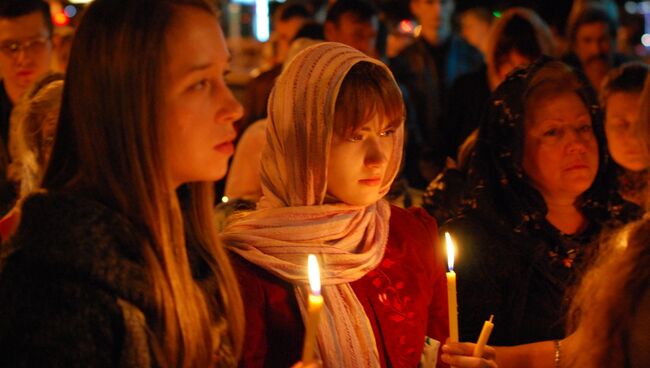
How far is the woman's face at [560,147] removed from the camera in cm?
294

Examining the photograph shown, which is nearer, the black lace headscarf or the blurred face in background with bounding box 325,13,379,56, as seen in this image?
the black lace headscarf

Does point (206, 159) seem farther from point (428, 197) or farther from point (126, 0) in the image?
point (428, 197)

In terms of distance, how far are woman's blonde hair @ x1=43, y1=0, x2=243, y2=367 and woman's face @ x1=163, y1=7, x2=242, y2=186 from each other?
0.02 metres

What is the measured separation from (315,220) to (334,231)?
6 cm

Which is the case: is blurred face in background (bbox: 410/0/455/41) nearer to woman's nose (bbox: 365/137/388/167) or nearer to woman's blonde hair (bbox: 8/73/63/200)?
woman's blonde hair (bbox: 8/73/63/200)

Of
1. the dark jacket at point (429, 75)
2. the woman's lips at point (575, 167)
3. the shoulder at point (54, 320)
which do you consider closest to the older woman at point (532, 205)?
the woman's lips at point (575, 167)

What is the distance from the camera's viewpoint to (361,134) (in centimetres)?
232

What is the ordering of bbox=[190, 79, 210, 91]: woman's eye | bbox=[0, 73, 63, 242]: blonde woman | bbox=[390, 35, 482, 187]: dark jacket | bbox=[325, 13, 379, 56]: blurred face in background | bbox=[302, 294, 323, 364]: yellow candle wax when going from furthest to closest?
bbox=[390, 35, 482, 187]: dark jacket < bbox=[325, 13, 379, 56]: blurred face in background < bbox=[0, 73, 63, 242]: blonde woman < bbox=[190, 79, 210, 91]: woman's eye < bbox=[302, 294, 323, 364]: yellow candle wax

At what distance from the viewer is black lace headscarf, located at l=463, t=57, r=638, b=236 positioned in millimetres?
2959

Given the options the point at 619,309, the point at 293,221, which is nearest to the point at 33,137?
the point at 293,221

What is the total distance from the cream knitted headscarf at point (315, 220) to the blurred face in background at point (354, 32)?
357 centimetres

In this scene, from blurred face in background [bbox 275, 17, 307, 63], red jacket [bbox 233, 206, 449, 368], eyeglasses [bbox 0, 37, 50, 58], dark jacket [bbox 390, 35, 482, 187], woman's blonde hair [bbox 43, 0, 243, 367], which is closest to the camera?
woman's blonde hair [bbox 43, 0, 243, 367]

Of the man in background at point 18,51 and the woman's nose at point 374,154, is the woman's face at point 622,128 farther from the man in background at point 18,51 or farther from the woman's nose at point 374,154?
the man in background at point 18,51

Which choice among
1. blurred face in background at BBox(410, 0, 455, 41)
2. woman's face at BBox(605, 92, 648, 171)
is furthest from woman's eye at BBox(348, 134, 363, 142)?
blurred face in background at BBox(410, 0, 455, 41)
